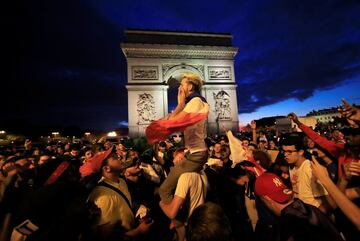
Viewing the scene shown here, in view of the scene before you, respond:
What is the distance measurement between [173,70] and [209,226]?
63.7ft

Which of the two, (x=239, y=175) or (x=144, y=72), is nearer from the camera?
(x=239, y=175)

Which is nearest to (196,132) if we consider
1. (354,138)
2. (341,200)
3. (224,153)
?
(341,200)

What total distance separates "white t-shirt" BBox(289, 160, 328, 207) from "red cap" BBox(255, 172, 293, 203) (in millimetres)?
938

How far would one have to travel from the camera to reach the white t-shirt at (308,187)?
2283 millimetres

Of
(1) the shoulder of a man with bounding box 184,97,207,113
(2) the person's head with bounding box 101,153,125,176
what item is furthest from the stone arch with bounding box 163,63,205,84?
(1) the shoulder of a man with bounding box 184,97,207,113

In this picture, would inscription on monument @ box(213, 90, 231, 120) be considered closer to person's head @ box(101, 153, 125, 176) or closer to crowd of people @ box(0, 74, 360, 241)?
crowd of people @ box(0, 74, 360, 241)

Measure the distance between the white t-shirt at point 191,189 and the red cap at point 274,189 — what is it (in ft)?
1.89

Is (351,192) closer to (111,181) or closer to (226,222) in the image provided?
(226,222)

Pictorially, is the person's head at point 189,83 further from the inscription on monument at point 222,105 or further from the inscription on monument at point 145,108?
the inscription on monument at point 222,105

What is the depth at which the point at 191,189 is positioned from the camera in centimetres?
198

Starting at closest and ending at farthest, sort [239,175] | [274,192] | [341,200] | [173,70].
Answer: [341,200]
[274,192]
[239,175]
[173,70]

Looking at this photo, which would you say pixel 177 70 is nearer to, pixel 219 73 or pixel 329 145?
pixel 219 73

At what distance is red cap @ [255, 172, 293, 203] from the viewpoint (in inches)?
63.2

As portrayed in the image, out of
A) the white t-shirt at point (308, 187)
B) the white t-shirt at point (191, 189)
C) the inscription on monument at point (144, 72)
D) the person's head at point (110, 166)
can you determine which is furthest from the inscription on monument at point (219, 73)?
the white t-shirt at point (191, 189)
